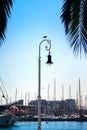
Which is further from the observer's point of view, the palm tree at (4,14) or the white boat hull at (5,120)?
the white boat hull at (5,120)

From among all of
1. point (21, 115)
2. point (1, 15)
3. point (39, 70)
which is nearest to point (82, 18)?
point (1, 15)

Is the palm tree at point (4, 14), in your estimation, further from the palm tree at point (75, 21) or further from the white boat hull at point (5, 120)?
the white boat hull at point (5, 120)

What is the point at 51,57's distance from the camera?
19750 millimetres

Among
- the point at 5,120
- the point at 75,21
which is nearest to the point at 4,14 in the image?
the point at 75,21

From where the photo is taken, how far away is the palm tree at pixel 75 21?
8359 mm

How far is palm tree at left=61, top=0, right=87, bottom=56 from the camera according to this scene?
27.4ft

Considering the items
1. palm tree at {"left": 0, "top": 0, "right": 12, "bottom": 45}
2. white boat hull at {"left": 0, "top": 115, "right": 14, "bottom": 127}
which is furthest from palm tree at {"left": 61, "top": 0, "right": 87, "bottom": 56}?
white boat hull at {"left": 0, "top": 115, "right": 14, "bottom": 127}

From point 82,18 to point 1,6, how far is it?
5.84 ft

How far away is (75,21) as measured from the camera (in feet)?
28.0

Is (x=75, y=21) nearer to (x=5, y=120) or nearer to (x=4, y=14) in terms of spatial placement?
(x=4, y=14)

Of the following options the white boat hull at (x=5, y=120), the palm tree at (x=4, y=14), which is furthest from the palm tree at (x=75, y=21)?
the white boat hull at (x=5, y=120)

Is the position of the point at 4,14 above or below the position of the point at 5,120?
below

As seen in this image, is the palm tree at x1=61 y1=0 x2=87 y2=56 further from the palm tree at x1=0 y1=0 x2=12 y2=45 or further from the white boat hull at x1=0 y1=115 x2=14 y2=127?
the white boat hull at x1=0 y1=115 x2=14 y2=127

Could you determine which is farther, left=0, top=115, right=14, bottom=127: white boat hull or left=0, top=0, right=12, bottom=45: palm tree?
left=0, top=115, right=14, bottom=127: white boat hull
